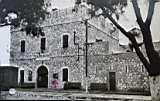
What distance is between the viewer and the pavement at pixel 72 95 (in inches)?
228

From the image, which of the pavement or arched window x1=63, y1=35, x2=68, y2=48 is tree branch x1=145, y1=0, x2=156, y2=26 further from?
arched window x1=63, y1=35, x2=68, y2=48

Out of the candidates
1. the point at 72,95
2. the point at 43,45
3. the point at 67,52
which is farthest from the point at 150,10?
the point at 67,52

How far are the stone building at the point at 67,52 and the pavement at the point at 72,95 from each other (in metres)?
0.31

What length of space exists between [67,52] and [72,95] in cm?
114

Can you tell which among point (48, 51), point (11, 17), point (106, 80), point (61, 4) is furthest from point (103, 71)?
point (11, 17)

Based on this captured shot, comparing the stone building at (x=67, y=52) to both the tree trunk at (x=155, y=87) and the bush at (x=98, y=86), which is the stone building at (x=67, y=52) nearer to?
the bush at (x=98, y=86)

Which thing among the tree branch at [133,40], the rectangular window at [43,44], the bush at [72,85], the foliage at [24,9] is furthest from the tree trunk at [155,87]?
the rectangular window at [43,44]

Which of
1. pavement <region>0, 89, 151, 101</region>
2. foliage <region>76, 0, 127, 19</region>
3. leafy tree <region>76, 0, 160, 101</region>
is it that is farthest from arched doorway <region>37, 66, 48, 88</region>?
leafy tree <region>76, 0, 160, 101</region>

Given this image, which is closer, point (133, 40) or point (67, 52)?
point (133, 40)

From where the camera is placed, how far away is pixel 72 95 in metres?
6.32

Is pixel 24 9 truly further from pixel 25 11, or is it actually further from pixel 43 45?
pixel 43 45

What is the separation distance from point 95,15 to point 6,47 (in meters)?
1.71

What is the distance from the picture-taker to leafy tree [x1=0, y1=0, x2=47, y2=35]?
5.53m

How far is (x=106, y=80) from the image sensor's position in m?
7.86
